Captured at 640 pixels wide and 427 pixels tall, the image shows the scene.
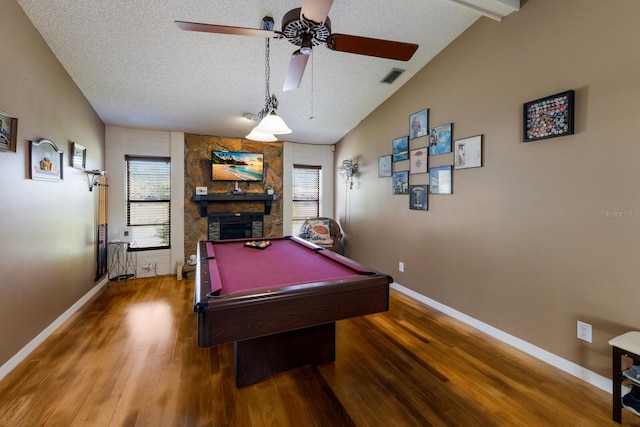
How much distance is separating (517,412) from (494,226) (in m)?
1.57

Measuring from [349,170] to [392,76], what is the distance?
70.6 inches

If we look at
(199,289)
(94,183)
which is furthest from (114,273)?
(199,289)

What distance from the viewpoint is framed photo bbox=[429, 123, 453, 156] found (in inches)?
123

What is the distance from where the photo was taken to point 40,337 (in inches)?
98.9

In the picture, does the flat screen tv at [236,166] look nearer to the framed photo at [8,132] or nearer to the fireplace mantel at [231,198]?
the fireplace mantel at [231,198]

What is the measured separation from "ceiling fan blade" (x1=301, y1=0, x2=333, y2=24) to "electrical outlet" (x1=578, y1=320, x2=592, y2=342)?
2.83 metres

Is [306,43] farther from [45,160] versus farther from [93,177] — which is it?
[93,177]

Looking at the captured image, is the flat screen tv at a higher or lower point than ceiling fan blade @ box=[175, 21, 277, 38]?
lower

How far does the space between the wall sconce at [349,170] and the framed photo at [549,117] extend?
2.84m

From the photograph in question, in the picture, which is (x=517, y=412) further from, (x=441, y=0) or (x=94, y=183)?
(x=94, y=183)

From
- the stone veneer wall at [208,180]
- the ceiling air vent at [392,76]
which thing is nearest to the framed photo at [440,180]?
the ceiling air vent at [392,76]

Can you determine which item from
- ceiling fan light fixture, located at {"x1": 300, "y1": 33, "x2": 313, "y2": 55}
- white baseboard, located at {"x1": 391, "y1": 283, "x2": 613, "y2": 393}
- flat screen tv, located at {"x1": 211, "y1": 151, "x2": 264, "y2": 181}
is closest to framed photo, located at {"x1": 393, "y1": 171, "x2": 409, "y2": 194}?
white baseboard, located at {"x1": 391, "y1": 283, "x2": 613, "y2": 393}

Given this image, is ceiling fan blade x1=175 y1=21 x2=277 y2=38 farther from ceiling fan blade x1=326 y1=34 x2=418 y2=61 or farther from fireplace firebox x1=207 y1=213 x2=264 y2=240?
fireplace firebox x1=207 y1=213 x2=264 y2=240

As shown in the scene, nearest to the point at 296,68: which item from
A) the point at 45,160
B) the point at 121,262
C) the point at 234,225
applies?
the point at 45,160
